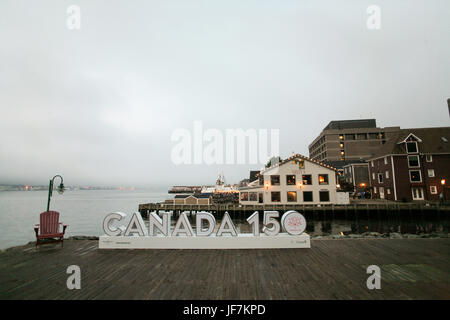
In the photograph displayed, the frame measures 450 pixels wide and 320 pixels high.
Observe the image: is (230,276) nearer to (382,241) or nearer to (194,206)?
(382,241)

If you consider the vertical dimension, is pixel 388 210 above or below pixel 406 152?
below

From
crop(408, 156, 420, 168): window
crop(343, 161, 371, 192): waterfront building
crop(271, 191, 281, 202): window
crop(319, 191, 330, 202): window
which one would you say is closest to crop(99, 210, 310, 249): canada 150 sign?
crop(271, 191, 281, 202): window

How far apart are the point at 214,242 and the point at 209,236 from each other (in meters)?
0.36

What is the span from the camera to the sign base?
9.19 metres

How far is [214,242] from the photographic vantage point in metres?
9.27

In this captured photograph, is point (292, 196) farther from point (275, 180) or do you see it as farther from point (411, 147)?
point (411, 147)

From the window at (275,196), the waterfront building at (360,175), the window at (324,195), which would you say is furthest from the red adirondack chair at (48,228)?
the waterfront building at (360,175)

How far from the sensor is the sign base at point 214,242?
9.19 meters

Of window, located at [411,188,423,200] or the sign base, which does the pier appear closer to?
window, located at [411,188,423,200]

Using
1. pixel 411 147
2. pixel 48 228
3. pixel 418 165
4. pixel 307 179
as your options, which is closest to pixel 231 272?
pixel 48 228

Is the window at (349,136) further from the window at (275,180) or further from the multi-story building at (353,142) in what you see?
the window at (275,180)
